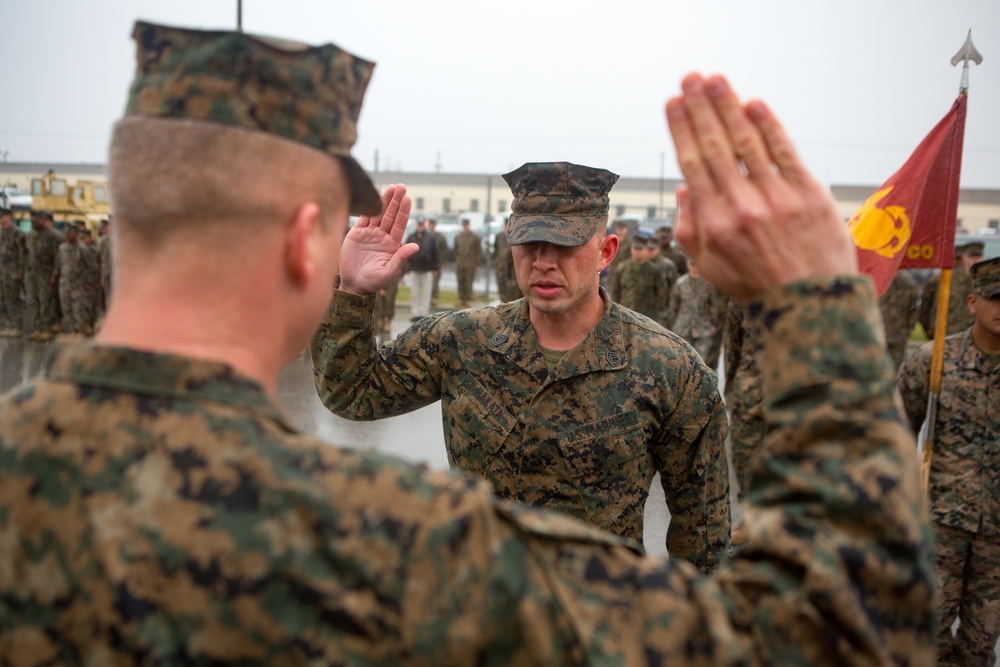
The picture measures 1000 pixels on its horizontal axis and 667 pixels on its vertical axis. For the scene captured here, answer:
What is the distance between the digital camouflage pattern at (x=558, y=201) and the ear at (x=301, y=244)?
5.78 feet

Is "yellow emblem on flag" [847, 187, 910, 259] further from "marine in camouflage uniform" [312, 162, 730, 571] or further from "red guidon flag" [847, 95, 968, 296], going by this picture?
"marine in camouflage uniform" [312, 162, 730, 571]

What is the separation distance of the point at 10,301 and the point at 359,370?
51.5ft

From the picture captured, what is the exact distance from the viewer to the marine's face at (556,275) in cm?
283

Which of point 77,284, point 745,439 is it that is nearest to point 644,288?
point 745,439

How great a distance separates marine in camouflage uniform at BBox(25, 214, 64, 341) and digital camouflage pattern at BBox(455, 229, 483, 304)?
28.0 ft

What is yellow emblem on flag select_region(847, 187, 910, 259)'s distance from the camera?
426 cm

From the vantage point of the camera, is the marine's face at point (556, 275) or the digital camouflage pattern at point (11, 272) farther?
the digital camouflage pattern at point (11, 272)

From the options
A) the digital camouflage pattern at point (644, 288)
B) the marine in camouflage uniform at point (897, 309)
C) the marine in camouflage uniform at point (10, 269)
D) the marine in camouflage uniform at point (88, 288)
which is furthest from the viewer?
the marine in camouflage uniform at point (10, 269)

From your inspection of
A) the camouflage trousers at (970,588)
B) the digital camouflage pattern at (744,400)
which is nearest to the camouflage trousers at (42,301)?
the digital camouflage pattern at (744,400)

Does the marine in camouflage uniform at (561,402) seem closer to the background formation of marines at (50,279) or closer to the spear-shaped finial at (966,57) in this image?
the spear-shaped finial at (966,57)

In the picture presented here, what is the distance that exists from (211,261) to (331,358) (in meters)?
1.48

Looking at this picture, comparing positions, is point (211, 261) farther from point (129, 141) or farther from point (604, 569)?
point (604, 569)

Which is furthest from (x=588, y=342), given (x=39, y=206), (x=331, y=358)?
(x=39, y=206)

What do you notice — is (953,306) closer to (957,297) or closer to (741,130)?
(957,297)
